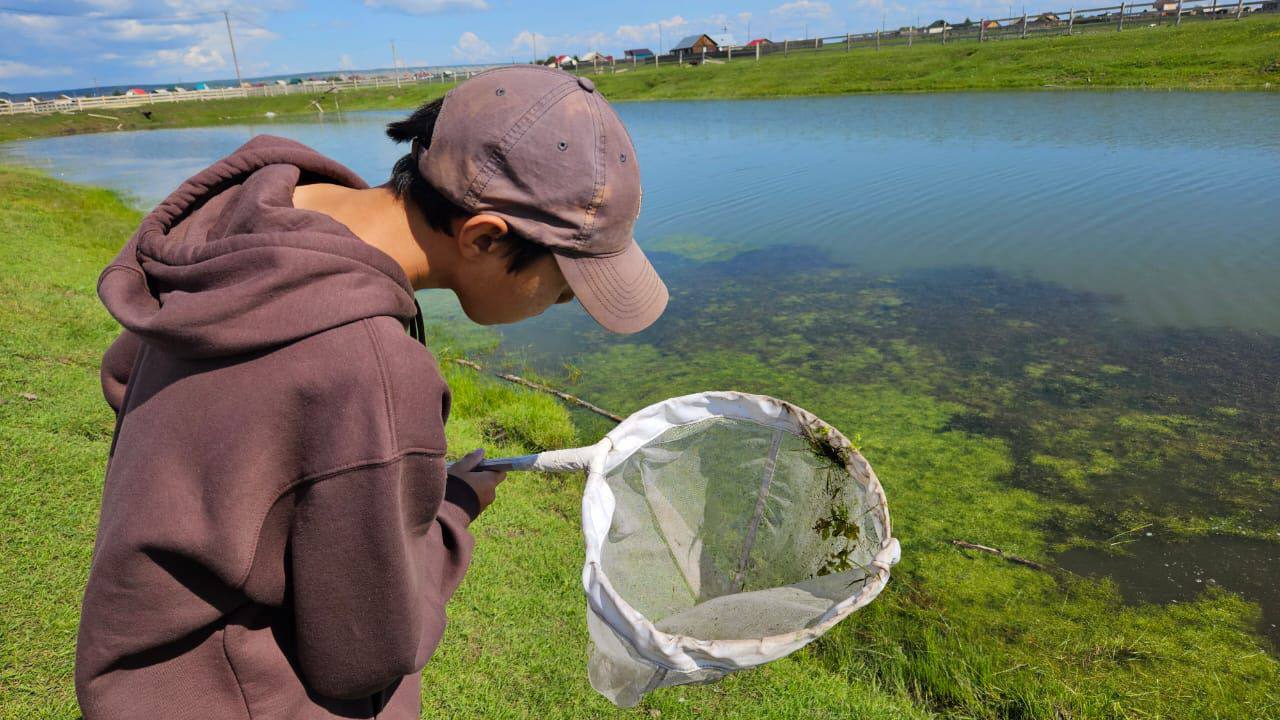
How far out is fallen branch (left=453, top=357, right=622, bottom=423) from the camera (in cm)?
441

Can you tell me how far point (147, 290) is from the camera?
0.97 m

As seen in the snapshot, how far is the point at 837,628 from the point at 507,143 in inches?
90.2

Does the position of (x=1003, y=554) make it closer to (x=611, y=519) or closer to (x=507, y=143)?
(x=611, y=519)

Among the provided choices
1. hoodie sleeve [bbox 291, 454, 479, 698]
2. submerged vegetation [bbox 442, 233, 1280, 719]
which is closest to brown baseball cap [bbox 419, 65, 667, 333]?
hoodie sleeve [bbox 291, 454, 479, 698]

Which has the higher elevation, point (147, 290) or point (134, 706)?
point (147, 290)

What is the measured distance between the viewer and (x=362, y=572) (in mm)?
905

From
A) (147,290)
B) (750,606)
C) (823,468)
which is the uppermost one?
(147,290)

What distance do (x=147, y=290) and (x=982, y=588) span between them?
3.03m

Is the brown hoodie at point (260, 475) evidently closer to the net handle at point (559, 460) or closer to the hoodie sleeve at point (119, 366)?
the hoodie sleeve at point (119, 366)

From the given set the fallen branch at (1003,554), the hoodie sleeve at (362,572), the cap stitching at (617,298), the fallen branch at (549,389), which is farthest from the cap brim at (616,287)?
the fallen branch at (549,389)

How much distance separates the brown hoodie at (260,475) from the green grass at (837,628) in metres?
→ 1.36

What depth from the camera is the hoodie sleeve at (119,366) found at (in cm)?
114

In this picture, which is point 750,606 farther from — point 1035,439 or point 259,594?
point 1035,439

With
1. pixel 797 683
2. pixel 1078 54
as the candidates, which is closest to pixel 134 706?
pixel 797 683
